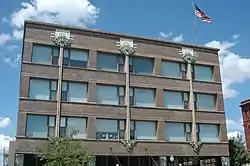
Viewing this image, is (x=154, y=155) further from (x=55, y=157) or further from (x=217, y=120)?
(x=55, y=157)

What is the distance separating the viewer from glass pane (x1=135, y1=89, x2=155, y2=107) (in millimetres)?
40250

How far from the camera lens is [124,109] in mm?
38781

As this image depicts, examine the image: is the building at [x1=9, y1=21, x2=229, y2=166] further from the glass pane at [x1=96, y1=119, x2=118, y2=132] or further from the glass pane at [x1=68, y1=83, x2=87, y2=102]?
the glass pane at [x1=68, y1=83, x2=87, y2=102]

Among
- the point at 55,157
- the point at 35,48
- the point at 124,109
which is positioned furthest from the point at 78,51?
the point at 55,157

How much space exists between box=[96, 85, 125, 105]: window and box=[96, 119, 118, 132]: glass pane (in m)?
2.03

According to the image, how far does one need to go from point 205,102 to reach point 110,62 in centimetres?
1284

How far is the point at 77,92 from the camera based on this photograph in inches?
1487

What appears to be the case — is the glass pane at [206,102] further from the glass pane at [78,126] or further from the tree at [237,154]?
the glass pane at [78,126]

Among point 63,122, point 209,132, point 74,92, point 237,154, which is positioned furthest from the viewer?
point 237,154

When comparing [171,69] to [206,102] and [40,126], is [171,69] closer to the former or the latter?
[206,102]

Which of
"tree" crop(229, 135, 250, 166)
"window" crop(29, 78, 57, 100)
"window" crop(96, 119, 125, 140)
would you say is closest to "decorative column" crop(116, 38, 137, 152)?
"window" crop(96, 119, 125, 140)

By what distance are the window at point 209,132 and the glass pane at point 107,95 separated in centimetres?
1105

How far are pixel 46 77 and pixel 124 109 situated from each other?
884 centimetres

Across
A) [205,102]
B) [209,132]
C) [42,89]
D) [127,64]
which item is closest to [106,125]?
[127,64]
